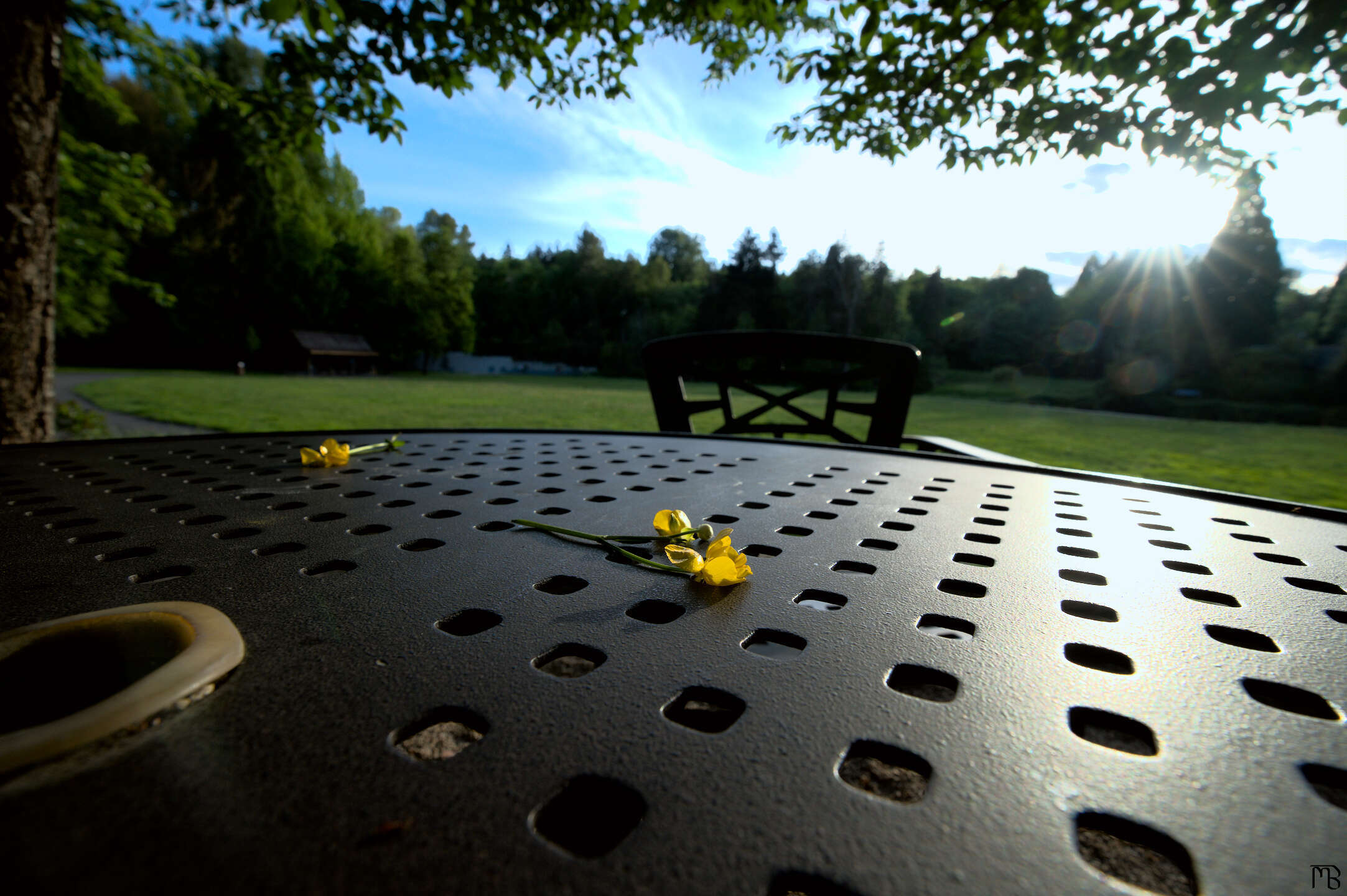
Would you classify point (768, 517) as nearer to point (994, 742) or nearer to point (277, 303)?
point (994, 742)

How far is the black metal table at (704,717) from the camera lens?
0.96 feet

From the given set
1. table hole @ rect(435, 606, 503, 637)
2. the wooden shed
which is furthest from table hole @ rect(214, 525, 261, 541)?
the wooden shed

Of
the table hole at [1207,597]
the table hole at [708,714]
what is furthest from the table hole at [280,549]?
the table hole at [1207,597]

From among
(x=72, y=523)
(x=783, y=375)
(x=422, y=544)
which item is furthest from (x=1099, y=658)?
(x=783, y=375)

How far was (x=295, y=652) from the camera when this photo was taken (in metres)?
0.49

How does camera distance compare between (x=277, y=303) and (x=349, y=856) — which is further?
(x=277, y=303)

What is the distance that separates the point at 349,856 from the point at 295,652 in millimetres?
261

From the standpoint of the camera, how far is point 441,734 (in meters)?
0.42

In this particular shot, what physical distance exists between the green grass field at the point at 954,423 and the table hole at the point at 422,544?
10.9 ft

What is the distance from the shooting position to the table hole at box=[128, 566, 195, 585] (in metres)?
0.64

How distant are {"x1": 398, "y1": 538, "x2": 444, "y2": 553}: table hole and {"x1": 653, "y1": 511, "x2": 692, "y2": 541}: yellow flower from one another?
0.30 meters

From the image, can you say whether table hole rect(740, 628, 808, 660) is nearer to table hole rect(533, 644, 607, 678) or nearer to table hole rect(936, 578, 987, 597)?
table hole rect(533, 644, 607, 678)

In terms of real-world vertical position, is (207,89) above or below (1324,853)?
above

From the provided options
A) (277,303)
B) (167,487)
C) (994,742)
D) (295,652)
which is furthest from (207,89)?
(277,303)
